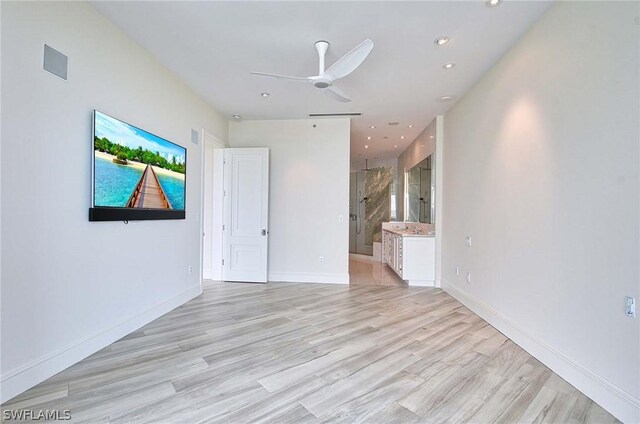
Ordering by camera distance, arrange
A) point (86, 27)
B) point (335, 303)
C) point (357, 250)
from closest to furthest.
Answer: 1. point (86, 27)
2. point (335, 303)
3. point (357, 250)

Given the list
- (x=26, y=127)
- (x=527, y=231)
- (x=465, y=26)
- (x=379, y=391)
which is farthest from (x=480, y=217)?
(x=26, y=127)

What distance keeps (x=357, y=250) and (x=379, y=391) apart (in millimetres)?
6878

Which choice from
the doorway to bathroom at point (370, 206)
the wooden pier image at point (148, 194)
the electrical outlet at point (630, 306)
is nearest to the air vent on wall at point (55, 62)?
the wooden pier image at point (148, 194)

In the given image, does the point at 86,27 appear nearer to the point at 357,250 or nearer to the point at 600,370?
the point at 600,370

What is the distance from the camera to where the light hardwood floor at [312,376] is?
1.73m

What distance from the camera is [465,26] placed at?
8.17ft

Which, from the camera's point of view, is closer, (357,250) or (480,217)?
(480,217)

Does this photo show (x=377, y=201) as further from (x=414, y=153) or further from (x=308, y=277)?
(x=308, y=277)

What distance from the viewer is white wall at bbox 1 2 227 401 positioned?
5.96ft

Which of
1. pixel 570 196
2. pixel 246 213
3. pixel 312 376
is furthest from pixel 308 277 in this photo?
pixel 570 196

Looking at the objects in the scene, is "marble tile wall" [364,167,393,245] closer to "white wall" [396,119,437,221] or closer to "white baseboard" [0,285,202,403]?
"white wall" [396,119,437,221]

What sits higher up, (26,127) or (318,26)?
(318,26)

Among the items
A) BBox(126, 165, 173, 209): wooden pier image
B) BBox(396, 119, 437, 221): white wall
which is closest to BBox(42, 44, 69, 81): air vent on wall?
BBox(126, 165, 173, 209): wooden pier image

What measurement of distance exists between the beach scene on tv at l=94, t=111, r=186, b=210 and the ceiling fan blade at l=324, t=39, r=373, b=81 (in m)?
1.91
